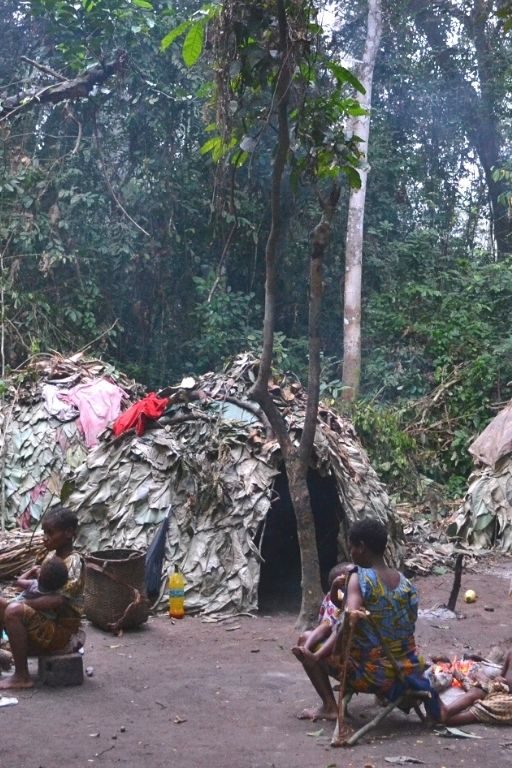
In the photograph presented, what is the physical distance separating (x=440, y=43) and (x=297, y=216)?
20.2 feet

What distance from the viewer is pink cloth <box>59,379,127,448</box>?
10719 mm

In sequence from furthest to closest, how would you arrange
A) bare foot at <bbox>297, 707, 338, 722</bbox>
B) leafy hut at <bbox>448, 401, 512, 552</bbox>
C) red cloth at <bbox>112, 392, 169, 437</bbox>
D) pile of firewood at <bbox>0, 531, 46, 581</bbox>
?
leafy hut at <bbox>448, 401, 512, 552</bbox> < red cloth at <bbox>112, 392, 169, 437</bbox> < pile of firewood at <bbox>0, 531, 46, 581</bbox> < bare foot at <bbox>297, 707, 338, 722</bbox>

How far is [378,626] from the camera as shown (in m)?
4.41

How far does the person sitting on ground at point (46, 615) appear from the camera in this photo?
511cm

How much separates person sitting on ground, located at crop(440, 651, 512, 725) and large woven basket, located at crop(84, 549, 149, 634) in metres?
3.14

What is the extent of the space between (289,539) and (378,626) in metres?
5.97

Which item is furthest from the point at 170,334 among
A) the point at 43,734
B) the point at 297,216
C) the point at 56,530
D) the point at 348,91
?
the point at 43,734

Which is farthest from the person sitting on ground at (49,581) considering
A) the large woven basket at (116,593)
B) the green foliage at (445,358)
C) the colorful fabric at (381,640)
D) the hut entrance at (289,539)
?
the green foliage at (445,358)

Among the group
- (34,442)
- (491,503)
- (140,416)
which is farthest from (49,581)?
(491,503)

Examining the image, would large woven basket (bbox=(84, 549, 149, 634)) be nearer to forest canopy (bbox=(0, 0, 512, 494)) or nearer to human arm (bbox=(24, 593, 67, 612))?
human arm (bbox=(24, 593, 67, 612))

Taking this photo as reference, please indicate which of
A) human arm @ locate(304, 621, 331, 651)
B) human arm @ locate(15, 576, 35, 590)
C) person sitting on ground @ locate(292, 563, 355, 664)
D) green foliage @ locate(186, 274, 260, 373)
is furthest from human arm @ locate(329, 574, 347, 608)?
green foliage @ locate(186, 274, 260, 373)

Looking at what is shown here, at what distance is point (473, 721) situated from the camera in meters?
4.65

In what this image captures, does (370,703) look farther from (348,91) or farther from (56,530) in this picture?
(348,91)

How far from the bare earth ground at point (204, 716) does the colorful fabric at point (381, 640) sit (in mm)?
264
